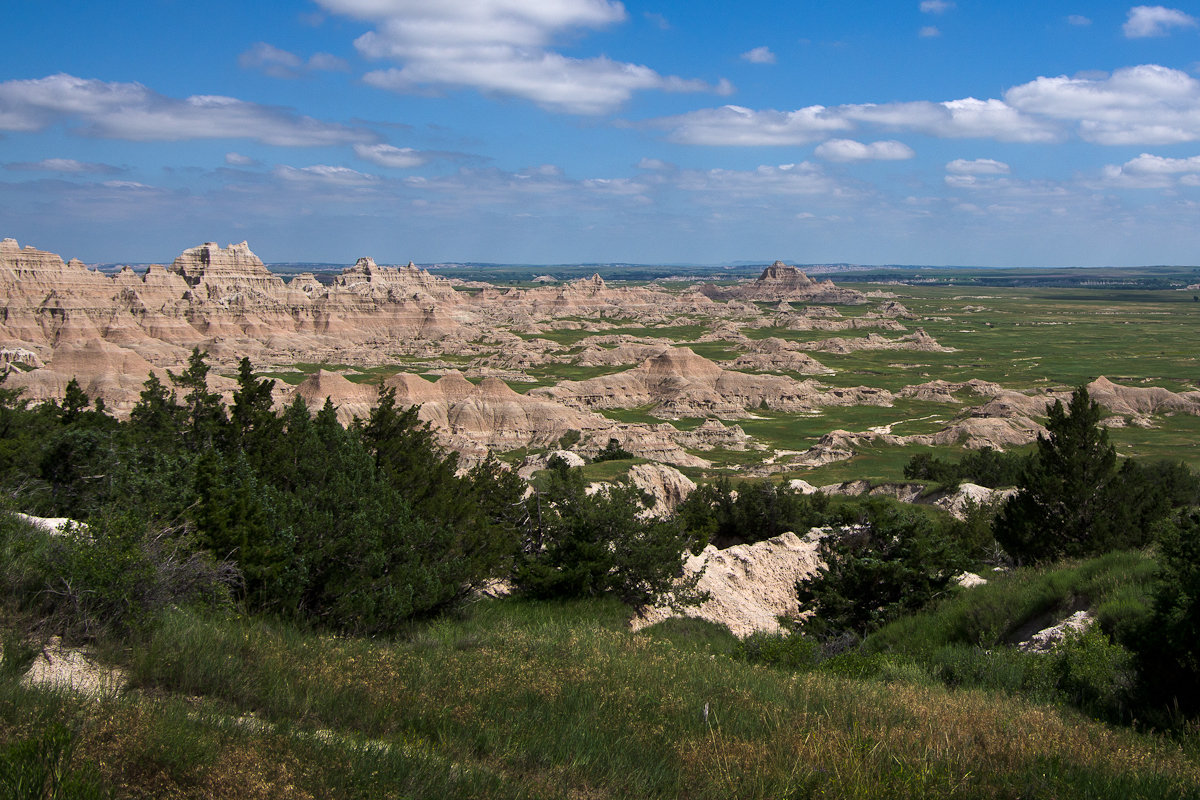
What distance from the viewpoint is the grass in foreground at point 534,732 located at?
191 inches

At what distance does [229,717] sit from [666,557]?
43.3 ft

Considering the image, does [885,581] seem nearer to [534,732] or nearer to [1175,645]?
[1175,645]

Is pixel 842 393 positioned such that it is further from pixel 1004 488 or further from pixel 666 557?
pixel 666 557

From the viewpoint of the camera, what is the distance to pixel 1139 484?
2322cm

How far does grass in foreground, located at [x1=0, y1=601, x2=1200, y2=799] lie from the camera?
15.9 feet

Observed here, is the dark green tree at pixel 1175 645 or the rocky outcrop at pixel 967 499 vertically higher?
the dark green tree at pixel 1175 645

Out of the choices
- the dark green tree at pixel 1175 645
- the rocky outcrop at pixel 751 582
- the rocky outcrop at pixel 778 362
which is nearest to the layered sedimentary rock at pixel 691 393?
the rocky outcrop at pixel 778 362

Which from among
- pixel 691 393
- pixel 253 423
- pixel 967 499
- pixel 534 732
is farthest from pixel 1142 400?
pixel 534 732

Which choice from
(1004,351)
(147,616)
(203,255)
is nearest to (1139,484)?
(147,616)

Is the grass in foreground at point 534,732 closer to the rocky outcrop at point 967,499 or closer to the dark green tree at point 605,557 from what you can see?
the dark green tree at point 605,557

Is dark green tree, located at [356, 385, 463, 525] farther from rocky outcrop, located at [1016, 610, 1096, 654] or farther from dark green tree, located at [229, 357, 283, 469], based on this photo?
rocky outcrop, located at [1016, 610, 1096, 654]

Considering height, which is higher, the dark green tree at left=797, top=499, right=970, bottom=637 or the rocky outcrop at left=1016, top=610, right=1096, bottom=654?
the rocky outcrop at left=1016, top=610, right=1096, bottom=654

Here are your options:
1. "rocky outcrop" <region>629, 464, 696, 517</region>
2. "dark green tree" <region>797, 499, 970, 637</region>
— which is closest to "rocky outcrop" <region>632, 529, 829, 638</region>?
"dark green tree" <region>797, 499, 970, 637</region>

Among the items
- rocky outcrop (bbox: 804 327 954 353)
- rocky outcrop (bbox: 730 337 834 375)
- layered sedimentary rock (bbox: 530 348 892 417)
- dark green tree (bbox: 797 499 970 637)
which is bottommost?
layered sedimentary rock (bbox: 530 348 892 417)
